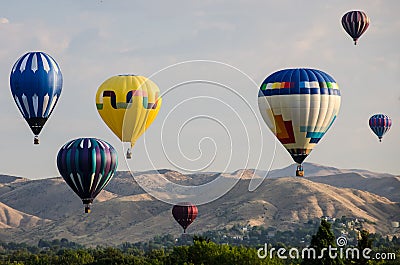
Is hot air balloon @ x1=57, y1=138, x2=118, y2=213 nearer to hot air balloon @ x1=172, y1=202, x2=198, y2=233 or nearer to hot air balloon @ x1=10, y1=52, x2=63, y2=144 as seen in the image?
hot air balloon @ x1=10, y1=52, x2=63, y2=144

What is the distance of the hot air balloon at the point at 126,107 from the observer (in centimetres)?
7919

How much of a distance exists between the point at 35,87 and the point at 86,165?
7.95 m

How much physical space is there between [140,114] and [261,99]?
1325 cm

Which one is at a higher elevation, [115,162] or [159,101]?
[159,101]

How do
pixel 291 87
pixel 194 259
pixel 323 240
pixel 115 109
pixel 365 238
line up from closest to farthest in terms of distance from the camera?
1. pixel 365 238
2. pixel 323 240
3. pixel 291 87
4. pixel 194 259
5. pixel 115 109

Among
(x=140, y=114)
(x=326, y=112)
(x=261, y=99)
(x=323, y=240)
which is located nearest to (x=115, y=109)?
(x=140, y=114)

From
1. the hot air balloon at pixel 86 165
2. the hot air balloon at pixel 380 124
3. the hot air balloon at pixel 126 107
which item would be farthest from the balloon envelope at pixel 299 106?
the hot air balloon at pixel 380 124

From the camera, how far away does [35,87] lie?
242 ft

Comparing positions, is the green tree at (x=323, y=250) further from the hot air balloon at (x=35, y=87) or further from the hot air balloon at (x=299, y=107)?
the hot air balloon at (x=35, y=87)

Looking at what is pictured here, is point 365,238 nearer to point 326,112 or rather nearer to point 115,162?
point 326,112

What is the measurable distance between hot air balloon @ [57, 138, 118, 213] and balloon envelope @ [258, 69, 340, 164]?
15.0 m

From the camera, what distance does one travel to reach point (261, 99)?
7156 cm

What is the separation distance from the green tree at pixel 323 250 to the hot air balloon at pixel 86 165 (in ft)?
69.0

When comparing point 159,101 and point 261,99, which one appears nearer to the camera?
point 261,99
